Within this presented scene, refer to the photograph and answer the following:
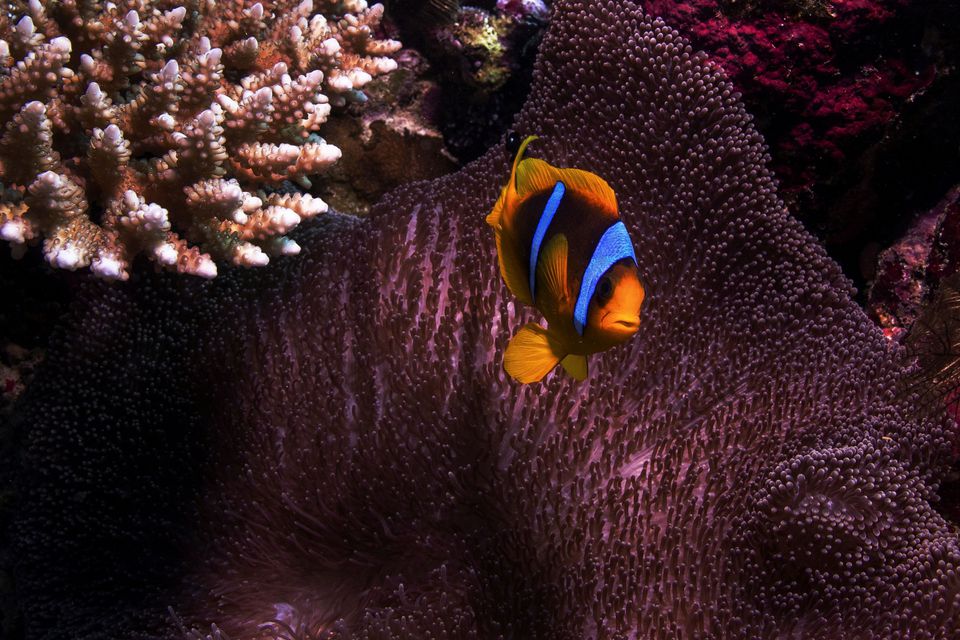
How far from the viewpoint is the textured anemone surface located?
1.75m

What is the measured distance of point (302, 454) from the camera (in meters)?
1.97

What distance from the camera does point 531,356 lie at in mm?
1320

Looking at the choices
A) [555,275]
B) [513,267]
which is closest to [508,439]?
[513,267]

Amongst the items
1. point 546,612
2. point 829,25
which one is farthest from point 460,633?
point 829,25

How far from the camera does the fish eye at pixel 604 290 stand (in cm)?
107

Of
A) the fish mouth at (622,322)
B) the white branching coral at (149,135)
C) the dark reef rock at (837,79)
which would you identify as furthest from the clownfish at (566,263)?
the dark reef rock at (837,79)

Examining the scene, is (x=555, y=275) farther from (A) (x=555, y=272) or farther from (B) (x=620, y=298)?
(B) (x=620, y=298)

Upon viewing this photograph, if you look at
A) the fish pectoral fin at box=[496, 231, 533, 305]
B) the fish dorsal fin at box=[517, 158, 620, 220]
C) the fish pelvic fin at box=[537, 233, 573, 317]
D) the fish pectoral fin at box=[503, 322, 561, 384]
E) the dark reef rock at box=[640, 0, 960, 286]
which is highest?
the dark reef rock at box=[640, 0, 960, 286]

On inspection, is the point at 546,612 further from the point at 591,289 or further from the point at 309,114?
the point at 309,114

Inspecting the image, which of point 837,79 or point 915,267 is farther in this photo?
point 915,267

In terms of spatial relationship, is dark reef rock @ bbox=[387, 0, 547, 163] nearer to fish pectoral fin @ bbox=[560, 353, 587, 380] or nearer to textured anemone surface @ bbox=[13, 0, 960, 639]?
textured anemone surface @ bbox=[13, 0, 960, 639]

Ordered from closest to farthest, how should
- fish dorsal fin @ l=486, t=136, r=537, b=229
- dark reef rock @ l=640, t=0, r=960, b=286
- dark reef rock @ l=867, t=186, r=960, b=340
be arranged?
1. fish dorsal fin @ l=486, t=136, r=537, b=229
2. dark reef rock @ l=640, t=0, r=960, b=286
3. dark reef rock @ l=867, t=186, r=960, b=340

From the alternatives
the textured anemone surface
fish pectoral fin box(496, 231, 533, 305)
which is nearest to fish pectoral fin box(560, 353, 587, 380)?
fish pectoral fin box(496, 231, 533, 305)

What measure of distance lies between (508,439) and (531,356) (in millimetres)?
653
